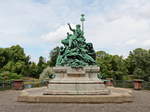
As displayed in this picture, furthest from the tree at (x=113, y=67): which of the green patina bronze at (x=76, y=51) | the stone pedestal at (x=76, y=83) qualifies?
the stone pedestal at (x=76, y=83)

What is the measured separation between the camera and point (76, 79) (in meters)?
14.3

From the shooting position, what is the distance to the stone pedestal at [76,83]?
43.6 ft

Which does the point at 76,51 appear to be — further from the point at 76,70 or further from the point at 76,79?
the point at 76,79

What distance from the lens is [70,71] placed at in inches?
573

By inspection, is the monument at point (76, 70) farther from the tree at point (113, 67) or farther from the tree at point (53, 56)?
the tree at point (53, 56)

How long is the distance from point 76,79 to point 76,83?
2.14 ft

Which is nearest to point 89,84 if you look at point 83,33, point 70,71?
point 70,71

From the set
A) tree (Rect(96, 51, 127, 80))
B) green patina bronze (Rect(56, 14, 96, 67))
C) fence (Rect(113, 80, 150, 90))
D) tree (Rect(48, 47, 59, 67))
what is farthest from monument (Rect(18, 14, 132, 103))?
tree (Rect(48, 47, 59, 67))

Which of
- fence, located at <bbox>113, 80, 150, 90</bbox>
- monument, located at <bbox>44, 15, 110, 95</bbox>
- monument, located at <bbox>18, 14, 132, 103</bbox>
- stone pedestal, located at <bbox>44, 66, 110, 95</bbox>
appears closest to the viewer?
monument, located at <bbox>18, 14, 132, 103</bbox>

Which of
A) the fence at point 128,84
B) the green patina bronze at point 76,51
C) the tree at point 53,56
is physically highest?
the tree at point 53,56

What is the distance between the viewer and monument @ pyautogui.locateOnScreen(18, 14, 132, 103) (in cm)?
1127

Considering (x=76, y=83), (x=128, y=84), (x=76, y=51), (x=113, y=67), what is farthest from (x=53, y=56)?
(x=76, y=83)

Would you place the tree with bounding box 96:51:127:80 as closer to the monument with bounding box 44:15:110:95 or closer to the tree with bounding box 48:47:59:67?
the tree with bounding box 48:47:59:67

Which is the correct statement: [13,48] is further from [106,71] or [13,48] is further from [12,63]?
[106,71]
